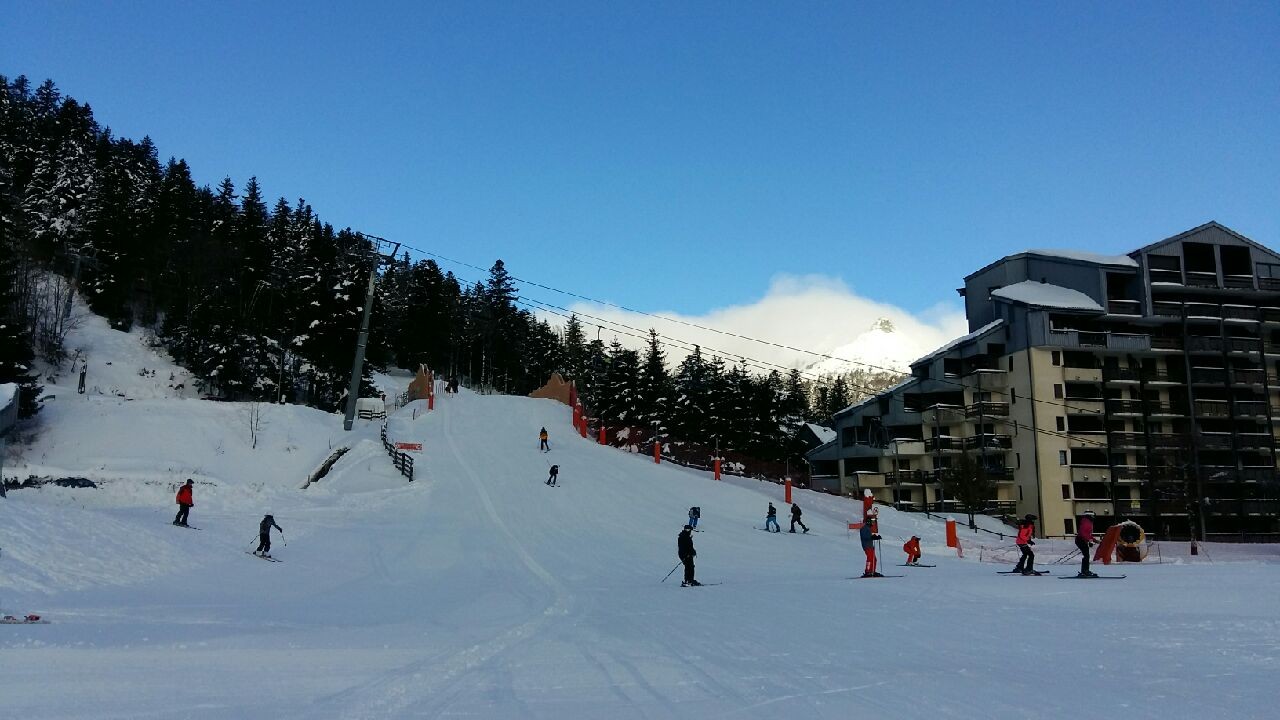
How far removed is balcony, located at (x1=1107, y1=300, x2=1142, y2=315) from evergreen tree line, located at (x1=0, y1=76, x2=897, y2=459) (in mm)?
24303

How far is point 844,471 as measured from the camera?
65438 millimetres

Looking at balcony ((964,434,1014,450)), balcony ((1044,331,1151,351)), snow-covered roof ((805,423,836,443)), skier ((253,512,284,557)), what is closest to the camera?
skier ((253,512,284,557))

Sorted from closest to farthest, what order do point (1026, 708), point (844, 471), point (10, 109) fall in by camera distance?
point (1026, 708), point (844, 471), point (10, 109)

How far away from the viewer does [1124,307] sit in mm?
55125

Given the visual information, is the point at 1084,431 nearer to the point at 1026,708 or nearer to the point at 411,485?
the point at 411,485

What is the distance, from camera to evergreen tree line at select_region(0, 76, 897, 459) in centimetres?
5734

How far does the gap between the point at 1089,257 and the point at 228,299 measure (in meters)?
67.1

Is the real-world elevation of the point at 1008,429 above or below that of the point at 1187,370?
below

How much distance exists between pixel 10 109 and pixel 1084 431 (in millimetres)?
112419

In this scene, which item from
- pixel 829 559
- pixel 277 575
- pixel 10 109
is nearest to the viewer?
pixel 277 575

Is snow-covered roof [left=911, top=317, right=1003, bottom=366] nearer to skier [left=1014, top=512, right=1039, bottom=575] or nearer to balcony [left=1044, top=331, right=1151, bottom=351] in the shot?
balcony [left=1044, top=331, right=1151, bottom=351]

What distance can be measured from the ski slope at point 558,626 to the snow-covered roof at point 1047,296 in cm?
3352

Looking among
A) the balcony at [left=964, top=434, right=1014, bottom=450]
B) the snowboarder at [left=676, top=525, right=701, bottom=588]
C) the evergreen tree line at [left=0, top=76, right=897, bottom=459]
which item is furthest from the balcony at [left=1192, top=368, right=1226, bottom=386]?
the snowboarder at [left=676, top=525, right=701, bottom=588]

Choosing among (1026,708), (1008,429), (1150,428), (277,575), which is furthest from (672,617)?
(1150,428)
